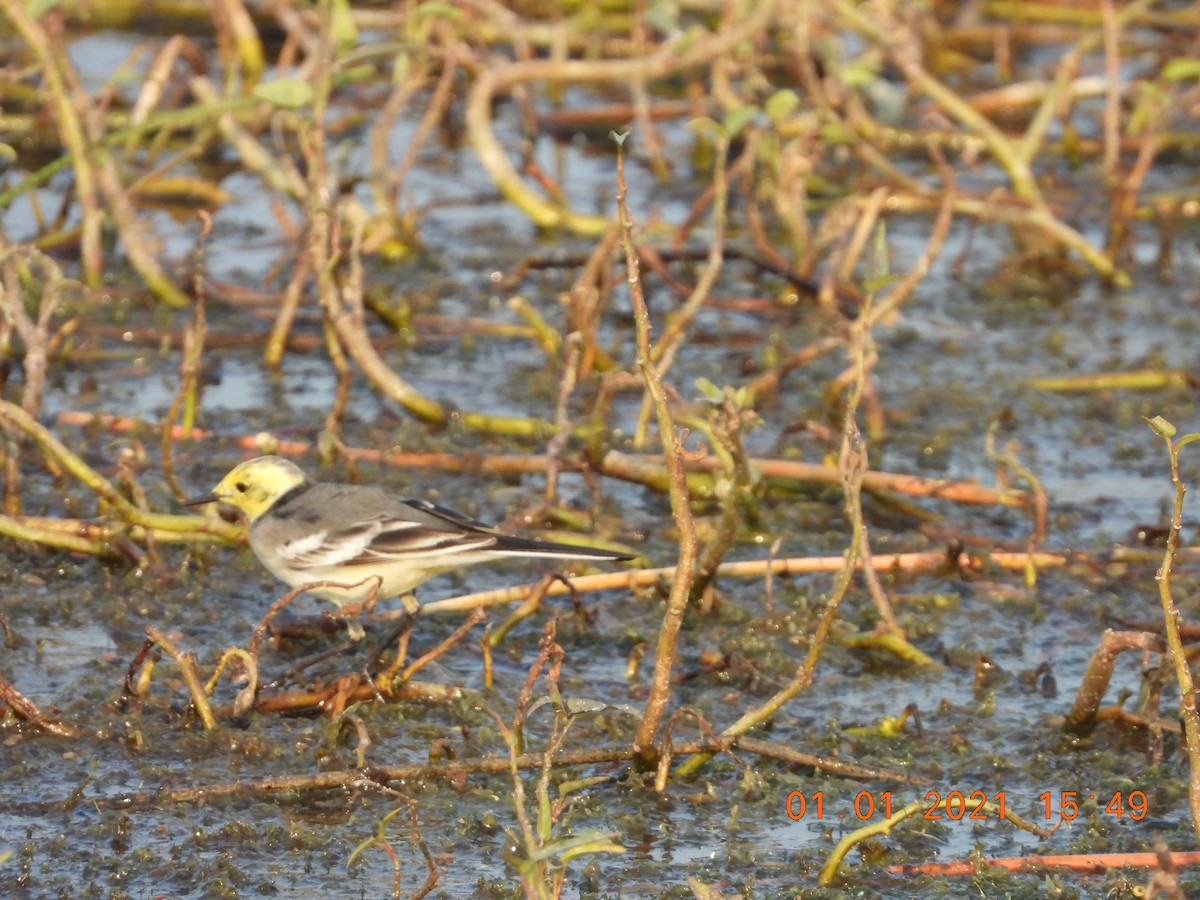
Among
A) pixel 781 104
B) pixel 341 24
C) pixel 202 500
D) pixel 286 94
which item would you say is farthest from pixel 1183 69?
pixel 202 500

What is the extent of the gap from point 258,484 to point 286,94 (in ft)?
4.63

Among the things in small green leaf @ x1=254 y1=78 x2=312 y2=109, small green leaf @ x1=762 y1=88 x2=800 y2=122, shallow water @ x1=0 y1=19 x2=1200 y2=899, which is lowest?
shallow water @ x1=0 y1=19 x2=1200 y2=899

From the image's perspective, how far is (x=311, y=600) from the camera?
6.14m

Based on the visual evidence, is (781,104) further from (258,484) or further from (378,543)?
(378,543)

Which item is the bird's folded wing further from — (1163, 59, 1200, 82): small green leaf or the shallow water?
(1163, 59, 1200, 82): small green leaf

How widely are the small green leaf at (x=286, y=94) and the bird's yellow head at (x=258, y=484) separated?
4.19 ft

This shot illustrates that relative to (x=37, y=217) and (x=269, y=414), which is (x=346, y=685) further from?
(x=37, y=217)

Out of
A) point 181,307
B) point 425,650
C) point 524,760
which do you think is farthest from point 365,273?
point 524,760
